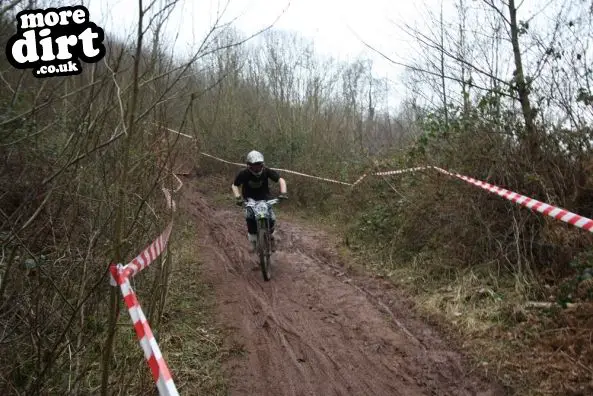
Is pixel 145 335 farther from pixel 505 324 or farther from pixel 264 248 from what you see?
pixel 264 248

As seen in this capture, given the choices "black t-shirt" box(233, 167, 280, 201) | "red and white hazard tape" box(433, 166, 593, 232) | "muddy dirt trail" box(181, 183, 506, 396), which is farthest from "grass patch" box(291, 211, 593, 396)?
"black t-shirt" box(233, 167, 280, 201)

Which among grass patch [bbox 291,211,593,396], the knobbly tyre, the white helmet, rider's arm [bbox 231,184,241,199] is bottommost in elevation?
grass patch [bbox 291,211,593,396]

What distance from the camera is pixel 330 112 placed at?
51.7ft

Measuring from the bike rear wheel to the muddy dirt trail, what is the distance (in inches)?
6.3

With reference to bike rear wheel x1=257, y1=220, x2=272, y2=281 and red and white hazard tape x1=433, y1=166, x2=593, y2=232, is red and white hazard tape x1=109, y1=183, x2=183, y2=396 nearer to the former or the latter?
bike rear wheel x1=257, y1=220, x2=272, y2=281

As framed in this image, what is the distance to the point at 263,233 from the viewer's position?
691cm

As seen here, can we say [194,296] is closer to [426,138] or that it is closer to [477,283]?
[477,283]

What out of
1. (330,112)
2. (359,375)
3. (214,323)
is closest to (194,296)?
(214,323)

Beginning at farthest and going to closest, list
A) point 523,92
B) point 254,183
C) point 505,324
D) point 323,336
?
point 254,183
point 523,92
point 323,336
point 505,324

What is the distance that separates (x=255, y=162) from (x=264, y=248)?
1.39 meters

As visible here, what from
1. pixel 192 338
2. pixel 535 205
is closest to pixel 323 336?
pixel 192 338

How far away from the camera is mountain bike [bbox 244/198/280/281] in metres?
6.85

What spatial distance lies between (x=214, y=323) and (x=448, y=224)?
3.64 meters

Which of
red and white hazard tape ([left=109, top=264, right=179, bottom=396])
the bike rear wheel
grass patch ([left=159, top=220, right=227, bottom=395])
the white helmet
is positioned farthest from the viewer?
the white helmet
